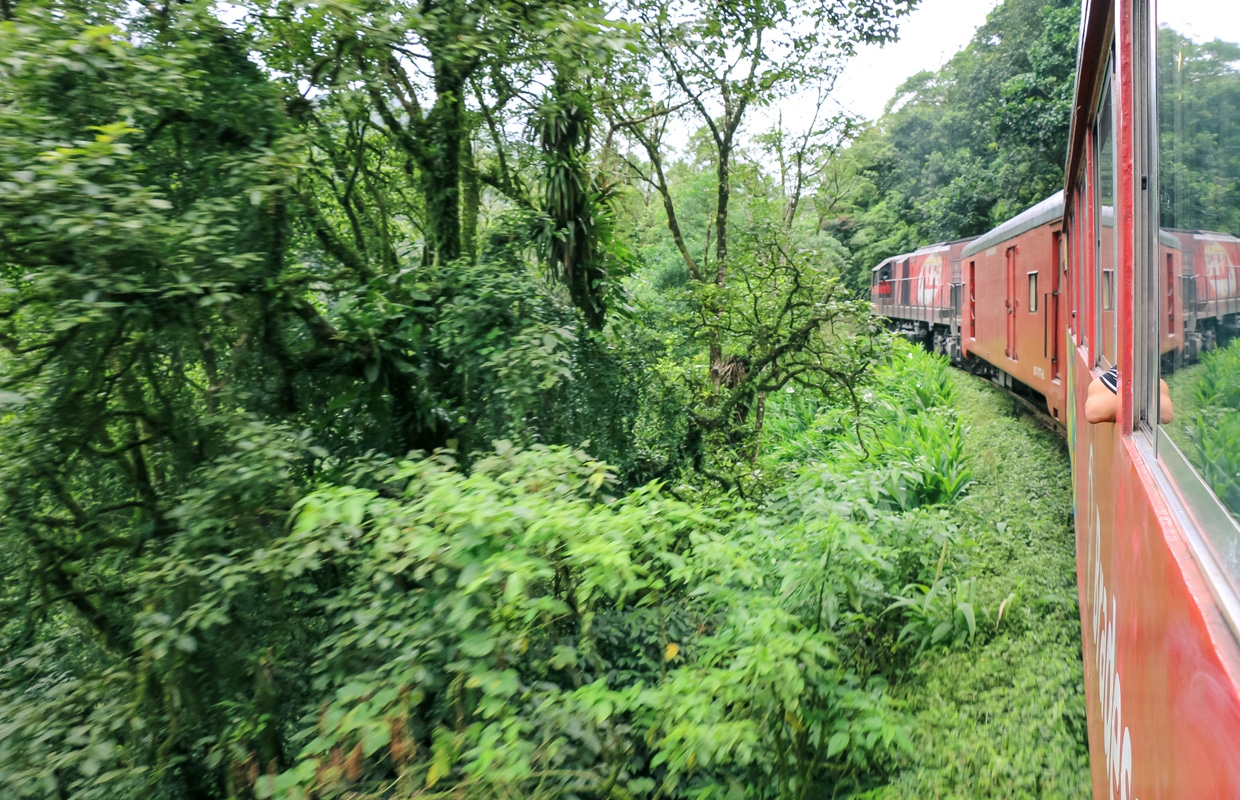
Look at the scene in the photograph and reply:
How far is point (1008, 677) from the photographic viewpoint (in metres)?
4.15

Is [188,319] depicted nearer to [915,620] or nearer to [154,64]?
[154,64]

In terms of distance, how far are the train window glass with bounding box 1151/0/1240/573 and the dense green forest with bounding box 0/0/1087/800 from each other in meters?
1.93

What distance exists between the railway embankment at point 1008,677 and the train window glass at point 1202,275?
9.29 ft

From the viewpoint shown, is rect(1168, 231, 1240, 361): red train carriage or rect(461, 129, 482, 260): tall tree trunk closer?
rect(1168, 231, 1240, 361): red train carriage

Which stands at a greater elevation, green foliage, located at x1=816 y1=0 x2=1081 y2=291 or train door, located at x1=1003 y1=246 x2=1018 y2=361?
green foliage, located at x1=816 y1=0 x2=1081 y2=291

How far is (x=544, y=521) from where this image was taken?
273 cm

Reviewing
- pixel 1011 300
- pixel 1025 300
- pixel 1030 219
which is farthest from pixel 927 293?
pixel 1030 219

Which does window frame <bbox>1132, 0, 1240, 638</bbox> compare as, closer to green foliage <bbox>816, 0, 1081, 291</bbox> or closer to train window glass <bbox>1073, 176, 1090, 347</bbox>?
train window glass <bbox>1073, 176, 1090, 347</bbox>

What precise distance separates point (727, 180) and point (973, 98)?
21414 mm

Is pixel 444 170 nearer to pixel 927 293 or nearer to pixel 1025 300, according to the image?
pixel 1025 300

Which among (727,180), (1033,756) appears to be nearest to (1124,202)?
(1033,756)

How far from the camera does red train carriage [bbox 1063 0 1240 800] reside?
746 millimetres

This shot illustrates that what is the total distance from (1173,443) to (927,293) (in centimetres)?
2018

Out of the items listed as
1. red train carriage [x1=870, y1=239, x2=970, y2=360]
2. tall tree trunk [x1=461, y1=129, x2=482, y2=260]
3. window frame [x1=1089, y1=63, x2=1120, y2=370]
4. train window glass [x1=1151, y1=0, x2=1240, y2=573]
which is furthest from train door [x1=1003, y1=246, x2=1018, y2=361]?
train window glass [x1=1151, y1=0, x2=1240, y2=573]
